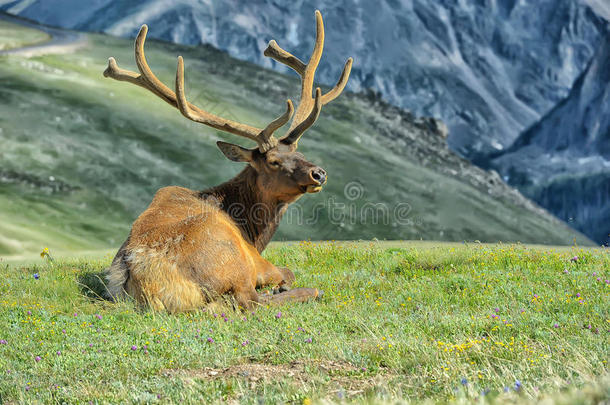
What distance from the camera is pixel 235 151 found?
1113cm

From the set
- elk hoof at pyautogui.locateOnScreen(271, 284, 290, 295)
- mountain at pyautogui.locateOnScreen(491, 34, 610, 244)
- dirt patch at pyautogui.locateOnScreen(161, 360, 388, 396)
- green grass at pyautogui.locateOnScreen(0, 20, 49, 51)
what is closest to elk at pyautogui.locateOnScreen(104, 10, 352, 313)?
elk hoof at pyautogui.locateOnScreen(271, 284, 290, 295)

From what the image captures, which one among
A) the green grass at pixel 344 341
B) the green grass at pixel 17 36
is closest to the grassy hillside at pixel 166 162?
the green grass at pixel 17 36

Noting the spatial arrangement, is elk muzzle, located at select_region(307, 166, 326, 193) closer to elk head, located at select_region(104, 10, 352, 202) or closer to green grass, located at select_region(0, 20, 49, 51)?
elk head, located at select_region(104, 10, 352, 202)

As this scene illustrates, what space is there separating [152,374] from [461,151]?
620ft

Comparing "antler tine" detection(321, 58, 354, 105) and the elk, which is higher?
"antler tine" detection(321, 58, 354, 105)

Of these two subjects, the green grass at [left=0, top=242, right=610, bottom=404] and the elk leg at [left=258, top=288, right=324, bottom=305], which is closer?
the green grass at [left=0, top=242, right=610, bottom=404]

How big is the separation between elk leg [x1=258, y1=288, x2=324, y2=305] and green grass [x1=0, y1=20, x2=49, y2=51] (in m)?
42.1

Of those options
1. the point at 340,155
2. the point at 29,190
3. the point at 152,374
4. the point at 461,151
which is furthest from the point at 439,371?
the point at 461,151

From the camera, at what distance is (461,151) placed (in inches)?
7451

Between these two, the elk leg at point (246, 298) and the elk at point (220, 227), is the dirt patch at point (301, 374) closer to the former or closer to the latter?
the elk at point (220, 227)

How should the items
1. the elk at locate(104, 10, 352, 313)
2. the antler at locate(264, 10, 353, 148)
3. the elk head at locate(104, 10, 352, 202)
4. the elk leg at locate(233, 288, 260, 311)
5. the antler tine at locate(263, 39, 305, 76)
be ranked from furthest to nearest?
1. the antler tine at locate(263, 39, 305, 76)
2. the antler at locate(264, 10, 353, 148)
3. the elk head at locate(104, 10, 352, 202)
4. the elk leg at locate(233, 288, 260, 311)
5. the elk at locate(104, 10, 352, 313)

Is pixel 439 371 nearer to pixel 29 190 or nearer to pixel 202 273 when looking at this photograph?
pixel 202 273

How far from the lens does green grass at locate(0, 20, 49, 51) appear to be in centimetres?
4781

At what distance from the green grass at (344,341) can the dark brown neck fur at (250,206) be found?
1139 mm
